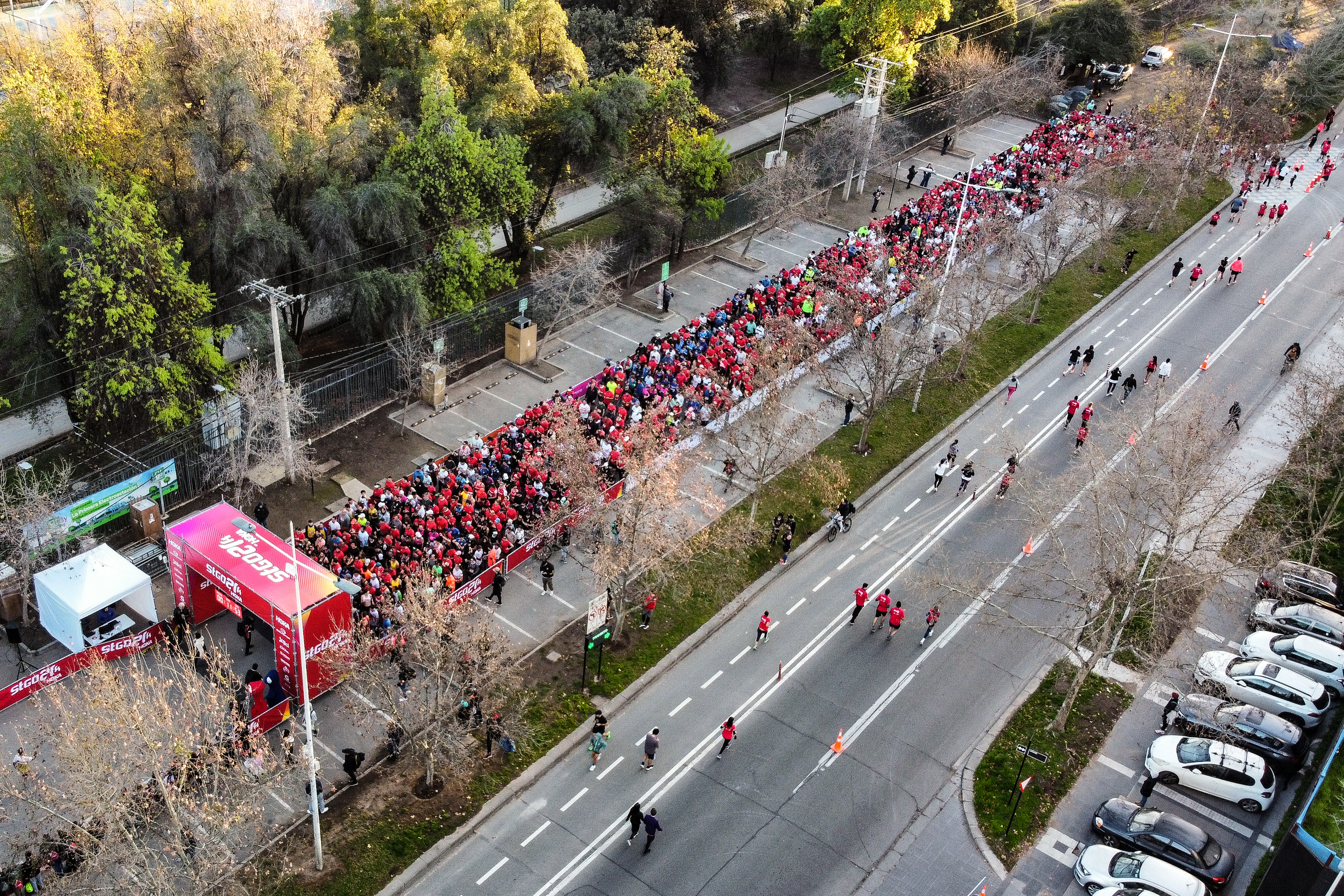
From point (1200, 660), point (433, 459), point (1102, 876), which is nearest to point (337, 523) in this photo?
point (433, 459)

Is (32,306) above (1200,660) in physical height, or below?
above

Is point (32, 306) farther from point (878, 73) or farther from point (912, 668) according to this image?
point (878, 73)

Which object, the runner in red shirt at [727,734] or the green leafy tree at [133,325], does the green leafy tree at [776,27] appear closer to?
the green leafy tree at [133,325]

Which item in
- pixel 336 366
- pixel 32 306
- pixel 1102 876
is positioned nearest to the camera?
Result: pixel 1102 876

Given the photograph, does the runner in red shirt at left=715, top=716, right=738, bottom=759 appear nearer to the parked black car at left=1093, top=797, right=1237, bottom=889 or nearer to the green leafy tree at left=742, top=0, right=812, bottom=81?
the parked black car at left=1093, top=797, right=1237, bottom=889

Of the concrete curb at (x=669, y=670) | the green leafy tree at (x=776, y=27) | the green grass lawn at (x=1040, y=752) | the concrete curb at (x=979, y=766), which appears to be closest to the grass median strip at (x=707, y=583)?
the concrete curb at (x=669, y=670)

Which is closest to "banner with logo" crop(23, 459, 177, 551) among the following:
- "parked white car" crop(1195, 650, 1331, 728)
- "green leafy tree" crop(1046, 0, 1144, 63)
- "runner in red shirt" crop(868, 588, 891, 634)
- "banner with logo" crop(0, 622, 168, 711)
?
"banner with logo" crop(0, 622, 168, 711)

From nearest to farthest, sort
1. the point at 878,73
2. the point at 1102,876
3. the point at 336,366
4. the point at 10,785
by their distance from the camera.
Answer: the point at 10,785
the point at 1102,876
the point at 336,366
the point at 878,73

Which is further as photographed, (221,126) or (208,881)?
(221,126)
